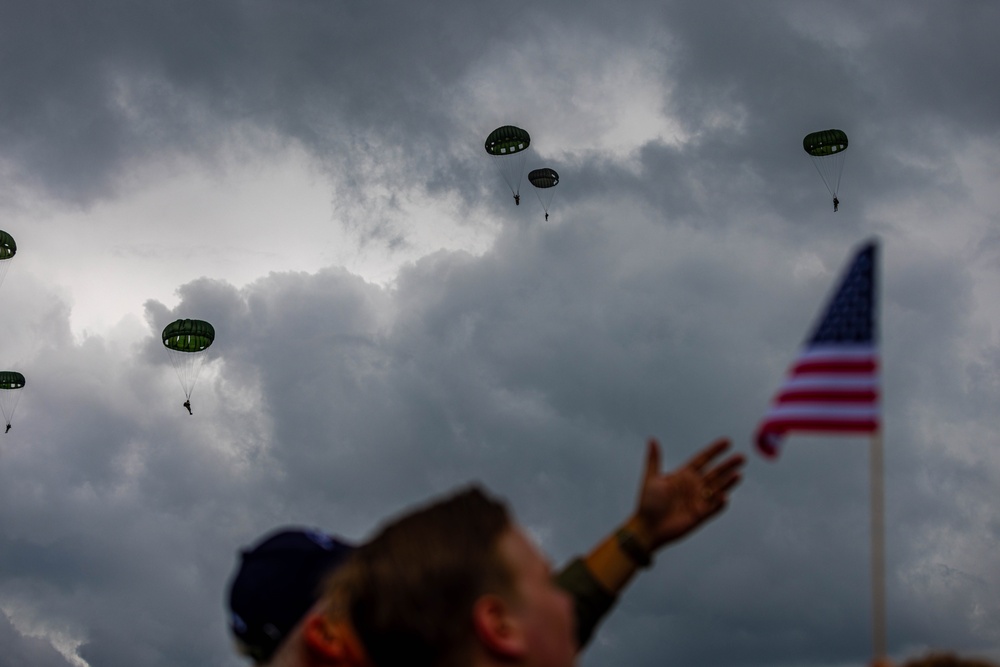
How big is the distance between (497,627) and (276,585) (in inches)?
60.2

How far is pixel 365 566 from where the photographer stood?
3029 millimetres

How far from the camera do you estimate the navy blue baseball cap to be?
3955 millimetres

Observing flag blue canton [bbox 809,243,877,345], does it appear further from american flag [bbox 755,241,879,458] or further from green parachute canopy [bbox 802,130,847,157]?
green parachute canopy [bbox 802,130,847,157]

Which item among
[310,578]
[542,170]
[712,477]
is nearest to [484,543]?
[310,578]

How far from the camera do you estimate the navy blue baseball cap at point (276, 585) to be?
3955 mm

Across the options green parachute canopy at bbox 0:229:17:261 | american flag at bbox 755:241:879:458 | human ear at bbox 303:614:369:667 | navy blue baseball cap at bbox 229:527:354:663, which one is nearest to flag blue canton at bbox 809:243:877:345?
american flag at bbox 755:241:879:458

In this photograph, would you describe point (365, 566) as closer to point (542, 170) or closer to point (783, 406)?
point (783, 406)

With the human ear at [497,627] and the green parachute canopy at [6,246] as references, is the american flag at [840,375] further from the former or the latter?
the green parachute canopy at [6,246]

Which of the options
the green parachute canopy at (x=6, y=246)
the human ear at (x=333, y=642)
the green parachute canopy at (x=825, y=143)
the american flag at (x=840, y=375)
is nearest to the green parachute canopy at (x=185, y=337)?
the green parachute canopy at (x=6, y=246)

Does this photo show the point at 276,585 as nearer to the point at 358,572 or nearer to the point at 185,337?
the point at 358,572

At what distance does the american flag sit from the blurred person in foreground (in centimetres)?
65

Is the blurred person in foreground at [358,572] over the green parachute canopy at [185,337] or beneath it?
beneath

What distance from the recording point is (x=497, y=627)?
2852 mm

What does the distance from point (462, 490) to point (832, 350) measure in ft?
10.6
